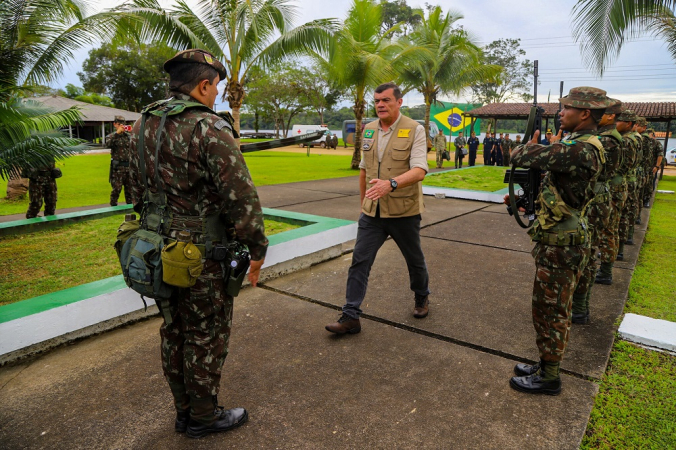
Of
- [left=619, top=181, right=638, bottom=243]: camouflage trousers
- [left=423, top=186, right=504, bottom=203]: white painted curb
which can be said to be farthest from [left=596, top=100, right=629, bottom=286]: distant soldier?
[left=423, top=186, right=504, bottom=203]: white painted curb

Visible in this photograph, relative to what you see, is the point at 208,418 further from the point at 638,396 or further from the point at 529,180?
the point at 638,396

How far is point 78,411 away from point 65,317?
0.96m

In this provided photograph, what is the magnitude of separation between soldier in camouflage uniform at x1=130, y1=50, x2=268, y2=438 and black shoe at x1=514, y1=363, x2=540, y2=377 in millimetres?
1822

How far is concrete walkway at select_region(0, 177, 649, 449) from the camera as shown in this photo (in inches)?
89.0

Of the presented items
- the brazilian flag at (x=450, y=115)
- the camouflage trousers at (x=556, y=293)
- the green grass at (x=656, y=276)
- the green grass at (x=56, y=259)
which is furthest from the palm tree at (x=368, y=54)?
the brazilian flag at (x=450, y=115)

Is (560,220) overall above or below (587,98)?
below

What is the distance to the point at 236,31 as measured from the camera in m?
10.6

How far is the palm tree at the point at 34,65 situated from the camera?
15.7ft

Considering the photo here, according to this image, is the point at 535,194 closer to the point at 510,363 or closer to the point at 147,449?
the point at 510,363

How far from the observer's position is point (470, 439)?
7.32 feet

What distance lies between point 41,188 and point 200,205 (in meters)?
6.12

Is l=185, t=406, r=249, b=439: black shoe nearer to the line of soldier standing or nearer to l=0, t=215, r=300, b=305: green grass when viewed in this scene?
the line of soldier standing

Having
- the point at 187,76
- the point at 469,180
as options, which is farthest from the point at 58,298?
the point at 469,180

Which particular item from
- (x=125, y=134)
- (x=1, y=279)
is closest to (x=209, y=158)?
(x=1, y=279)
